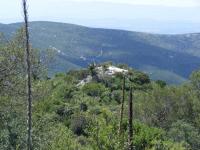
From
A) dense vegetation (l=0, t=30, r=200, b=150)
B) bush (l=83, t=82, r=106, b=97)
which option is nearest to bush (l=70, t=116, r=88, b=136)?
dense vegetation (l=0, t=30, r=200, b=150)

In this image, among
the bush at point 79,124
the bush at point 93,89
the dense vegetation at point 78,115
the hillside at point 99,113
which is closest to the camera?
the dense vegetation at point 78,115

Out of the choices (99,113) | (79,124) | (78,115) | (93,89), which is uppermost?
(99,113)

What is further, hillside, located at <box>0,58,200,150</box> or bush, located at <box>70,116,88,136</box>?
bush, located at <box>70,116,88,136</box>

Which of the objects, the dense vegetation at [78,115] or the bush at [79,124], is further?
the bush at [79,124]

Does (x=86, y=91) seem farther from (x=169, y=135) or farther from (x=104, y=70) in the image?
(x=169, y=135)

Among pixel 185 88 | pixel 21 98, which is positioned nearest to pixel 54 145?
pixel 21 98

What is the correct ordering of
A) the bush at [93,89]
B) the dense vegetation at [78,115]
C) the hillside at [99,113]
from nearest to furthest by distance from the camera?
the dense vegetation at [78,115], the hillside at [99,113], the bush at [93,89]

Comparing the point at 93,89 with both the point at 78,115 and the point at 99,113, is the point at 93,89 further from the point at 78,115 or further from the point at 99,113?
the point at 99,113

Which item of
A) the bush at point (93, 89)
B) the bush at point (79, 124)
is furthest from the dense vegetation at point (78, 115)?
the bush at point (93, 89)

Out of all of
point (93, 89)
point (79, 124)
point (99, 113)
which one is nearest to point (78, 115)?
point (79, 124)

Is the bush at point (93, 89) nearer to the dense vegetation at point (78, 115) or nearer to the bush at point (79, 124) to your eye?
the dense vegetation at point (78, 115)

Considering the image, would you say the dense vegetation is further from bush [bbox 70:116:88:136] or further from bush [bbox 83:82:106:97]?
bush [bbox 83:82:106:97]

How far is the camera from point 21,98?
106 feet

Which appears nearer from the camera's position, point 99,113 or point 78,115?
point 99,113
